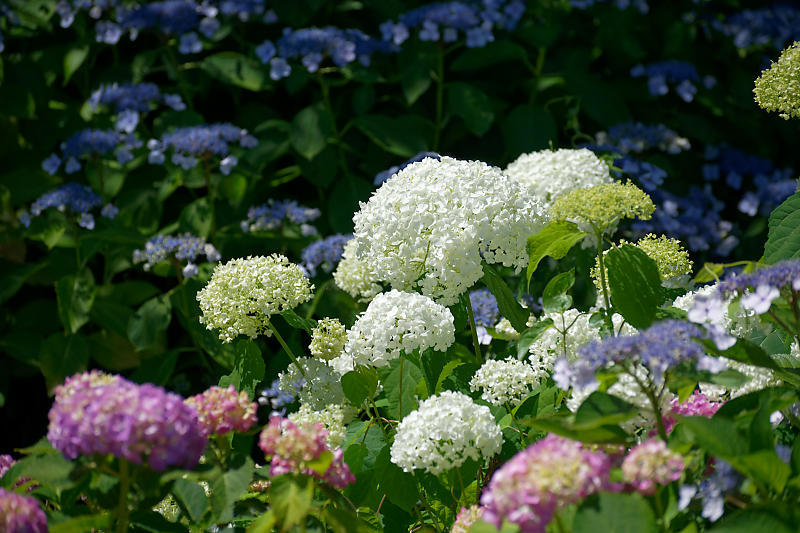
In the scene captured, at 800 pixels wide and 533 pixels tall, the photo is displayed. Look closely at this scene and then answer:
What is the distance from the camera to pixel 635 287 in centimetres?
177

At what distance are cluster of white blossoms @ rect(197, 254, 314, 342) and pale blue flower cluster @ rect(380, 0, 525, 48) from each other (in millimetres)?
2012

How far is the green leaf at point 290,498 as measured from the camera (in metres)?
1.34

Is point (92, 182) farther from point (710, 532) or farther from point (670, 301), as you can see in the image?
point (710, 532)

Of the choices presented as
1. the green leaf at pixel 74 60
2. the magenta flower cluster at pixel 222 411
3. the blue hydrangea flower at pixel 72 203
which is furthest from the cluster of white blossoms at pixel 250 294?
the green leaf at pixel 74 60

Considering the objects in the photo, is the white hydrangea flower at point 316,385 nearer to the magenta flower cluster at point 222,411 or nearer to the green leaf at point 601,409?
the magenta flower cluster at point 222,411

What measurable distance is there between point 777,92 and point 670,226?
142 cm

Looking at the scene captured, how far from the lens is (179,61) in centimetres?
436

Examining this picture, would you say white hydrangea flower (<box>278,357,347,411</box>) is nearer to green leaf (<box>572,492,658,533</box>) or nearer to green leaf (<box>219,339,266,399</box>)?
green leaf (<box>219,339,266,399</box>)

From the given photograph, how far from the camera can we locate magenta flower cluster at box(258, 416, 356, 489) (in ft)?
4.67

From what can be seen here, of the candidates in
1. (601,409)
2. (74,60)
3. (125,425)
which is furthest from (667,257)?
(74,60)

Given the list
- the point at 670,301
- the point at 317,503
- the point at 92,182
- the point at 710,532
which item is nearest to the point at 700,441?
the point at 710,532

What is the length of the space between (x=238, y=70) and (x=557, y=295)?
2495mm

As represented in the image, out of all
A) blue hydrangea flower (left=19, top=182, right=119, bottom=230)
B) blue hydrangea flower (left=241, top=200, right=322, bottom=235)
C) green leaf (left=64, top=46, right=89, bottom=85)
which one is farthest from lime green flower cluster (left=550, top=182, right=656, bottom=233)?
green leaf (left=64, top=46, right=89, bottom=85)

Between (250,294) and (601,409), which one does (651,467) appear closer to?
(601,409)
